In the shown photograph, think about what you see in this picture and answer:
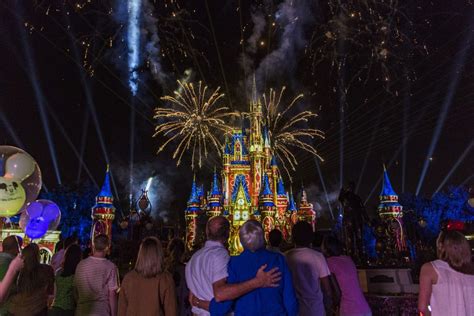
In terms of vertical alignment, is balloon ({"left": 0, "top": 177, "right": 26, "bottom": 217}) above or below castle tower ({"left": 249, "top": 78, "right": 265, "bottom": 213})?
below

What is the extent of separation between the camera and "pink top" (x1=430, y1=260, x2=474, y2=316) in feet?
12.2

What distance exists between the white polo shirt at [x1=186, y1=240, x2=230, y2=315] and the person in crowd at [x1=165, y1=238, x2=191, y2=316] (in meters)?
1.50

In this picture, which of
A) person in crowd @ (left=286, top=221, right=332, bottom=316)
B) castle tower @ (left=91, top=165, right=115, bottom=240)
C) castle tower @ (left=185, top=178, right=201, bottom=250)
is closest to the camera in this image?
person in crowd @ (left=286, top=221, right=332, bottom=316)

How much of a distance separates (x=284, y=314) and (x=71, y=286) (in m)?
3.47

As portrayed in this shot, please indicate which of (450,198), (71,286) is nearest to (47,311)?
(71,286)

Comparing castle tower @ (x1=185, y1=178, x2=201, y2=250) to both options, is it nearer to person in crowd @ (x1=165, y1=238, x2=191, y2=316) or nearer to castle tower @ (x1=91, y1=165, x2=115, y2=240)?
castle tower @ (x1=91, y1=165, x2=115, y2=240)

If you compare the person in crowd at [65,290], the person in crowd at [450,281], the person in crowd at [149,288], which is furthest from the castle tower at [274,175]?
the person in crowd at [450,281]

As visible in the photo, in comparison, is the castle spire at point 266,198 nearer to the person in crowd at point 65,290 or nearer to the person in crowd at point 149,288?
the person in crowd at point 65,290

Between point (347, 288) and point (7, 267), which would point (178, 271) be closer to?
point (7, 267)

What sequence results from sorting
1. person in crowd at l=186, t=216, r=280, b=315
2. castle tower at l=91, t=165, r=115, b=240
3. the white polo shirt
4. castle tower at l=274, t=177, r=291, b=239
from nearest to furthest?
person in crowd at l=186, t=216, r=280, b=315 → the white polo shirt → castle tower at l=91, t=165, r=115, b=240 → castle tower at l=274, t=177, r=291, b=239

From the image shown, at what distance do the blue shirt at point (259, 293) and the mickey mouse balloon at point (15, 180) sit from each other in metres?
5.64

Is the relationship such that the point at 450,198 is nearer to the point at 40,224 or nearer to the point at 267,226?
the point at 267,226

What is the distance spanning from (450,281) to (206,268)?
2.45m

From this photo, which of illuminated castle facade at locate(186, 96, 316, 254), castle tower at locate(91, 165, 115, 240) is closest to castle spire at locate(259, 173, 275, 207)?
illuminated castle facade at locate(186, 96, 316, 254)
